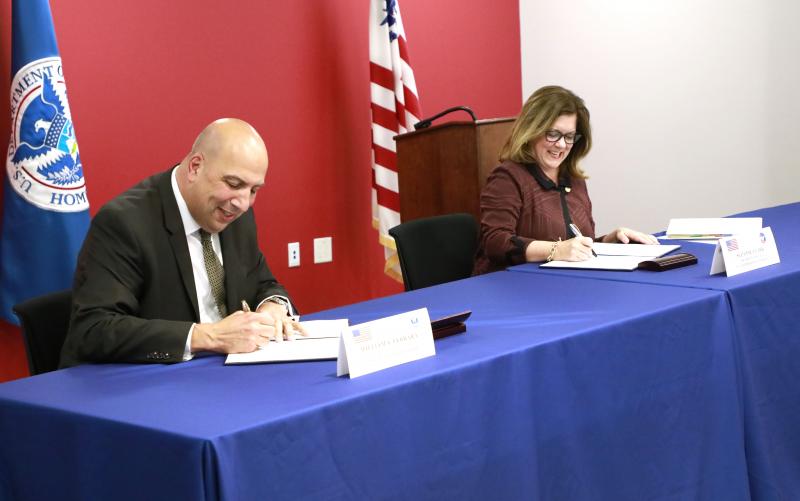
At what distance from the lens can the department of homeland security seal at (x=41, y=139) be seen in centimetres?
346

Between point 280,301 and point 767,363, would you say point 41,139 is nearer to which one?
point 280,301

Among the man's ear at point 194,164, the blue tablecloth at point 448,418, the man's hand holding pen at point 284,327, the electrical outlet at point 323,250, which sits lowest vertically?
the electrical outlet at point 323,250

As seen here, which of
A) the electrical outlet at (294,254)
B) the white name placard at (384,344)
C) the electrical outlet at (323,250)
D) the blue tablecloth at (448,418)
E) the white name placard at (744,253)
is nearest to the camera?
the blue tablecloth at (448,418)

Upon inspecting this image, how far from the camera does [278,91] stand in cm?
453

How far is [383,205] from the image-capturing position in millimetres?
4695

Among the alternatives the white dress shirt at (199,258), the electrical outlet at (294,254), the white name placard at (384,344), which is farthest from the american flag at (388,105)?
the white name placard at (384,344)

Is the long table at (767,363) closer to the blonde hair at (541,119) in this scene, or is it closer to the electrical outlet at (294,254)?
the blonde hair at (541,119)

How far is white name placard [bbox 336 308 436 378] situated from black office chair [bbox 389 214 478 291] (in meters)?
1.20

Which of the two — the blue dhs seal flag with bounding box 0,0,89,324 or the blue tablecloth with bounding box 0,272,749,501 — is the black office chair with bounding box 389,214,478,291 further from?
the blue dhs seal flag with bounding box 0,0,89,324

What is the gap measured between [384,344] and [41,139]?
2.15 m

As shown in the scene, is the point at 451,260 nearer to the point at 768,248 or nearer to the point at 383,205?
the point at 768,248

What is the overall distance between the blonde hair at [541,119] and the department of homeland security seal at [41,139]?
5.26 feet

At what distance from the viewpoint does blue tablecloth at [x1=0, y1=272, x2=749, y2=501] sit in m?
1.55

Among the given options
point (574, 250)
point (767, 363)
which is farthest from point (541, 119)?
point (767, 363)
